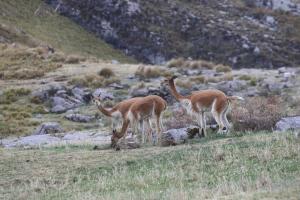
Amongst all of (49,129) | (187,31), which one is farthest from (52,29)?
(49,129)

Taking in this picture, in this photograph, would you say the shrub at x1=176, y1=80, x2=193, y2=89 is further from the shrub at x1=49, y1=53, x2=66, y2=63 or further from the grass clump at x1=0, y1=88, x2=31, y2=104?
the shrub at x1=49, y1=53, x2=66, y2=63

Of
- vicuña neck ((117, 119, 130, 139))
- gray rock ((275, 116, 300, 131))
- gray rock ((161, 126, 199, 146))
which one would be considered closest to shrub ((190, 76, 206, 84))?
gray rock ((275, 116, 300, 131))

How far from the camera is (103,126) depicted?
2952cm

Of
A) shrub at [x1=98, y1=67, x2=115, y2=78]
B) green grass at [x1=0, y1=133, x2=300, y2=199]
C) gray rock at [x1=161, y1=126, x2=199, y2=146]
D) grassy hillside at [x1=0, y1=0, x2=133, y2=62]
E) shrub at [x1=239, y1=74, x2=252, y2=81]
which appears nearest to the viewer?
green grass at [x1=0, y1=133, x2=300, y2=199]

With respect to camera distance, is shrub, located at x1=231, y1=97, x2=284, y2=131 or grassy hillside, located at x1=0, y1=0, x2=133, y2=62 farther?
grassy hillside, located at x1=0, y1=0, x2=133, y2=62

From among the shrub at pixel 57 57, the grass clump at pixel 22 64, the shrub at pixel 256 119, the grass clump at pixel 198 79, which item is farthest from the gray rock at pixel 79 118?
the shrub at pixel 57 57

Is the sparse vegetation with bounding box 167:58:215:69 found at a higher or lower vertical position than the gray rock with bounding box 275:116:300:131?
lower

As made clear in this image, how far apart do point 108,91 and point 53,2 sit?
26829 mm

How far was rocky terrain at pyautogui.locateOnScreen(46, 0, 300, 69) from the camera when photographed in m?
57.6

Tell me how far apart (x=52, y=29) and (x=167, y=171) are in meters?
43.4

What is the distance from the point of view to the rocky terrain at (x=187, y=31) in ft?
189

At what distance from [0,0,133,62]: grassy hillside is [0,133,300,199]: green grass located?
36.5m

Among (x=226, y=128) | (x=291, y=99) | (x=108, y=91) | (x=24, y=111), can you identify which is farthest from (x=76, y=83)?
(x=226, y=128)

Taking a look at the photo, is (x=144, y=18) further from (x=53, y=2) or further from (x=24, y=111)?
(x=24, y=111)
